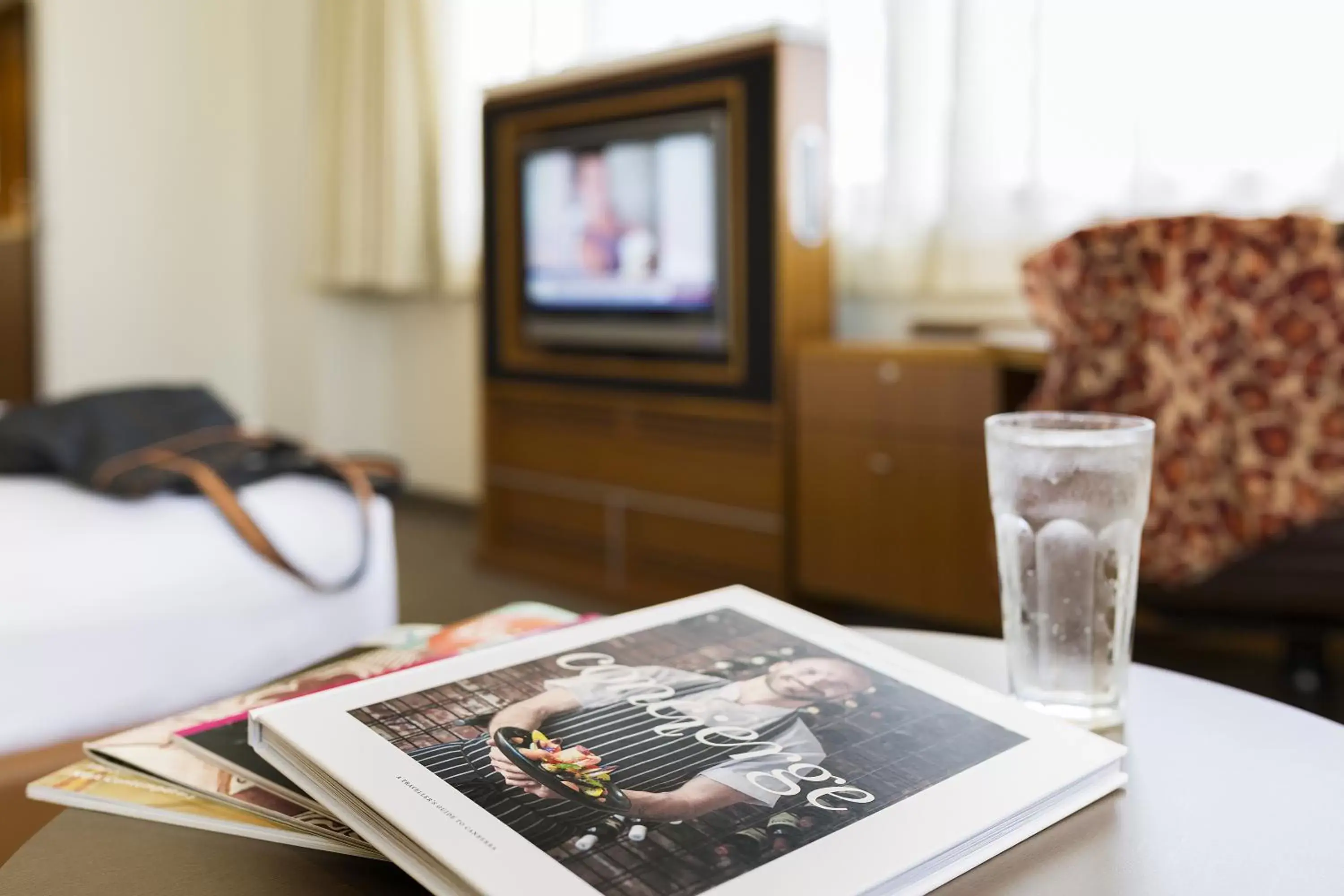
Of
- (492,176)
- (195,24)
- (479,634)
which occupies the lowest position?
(479,634)

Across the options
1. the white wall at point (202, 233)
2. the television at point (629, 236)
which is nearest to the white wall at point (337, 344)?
the white wall at point (202, 233)

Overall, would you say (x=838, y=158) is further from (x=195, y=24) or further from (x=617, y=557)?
(x=195, y=24)

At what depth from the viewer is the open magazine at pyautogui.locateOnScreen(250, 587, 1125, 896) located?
0.41m

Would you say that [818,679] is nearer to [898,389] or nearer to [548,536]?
[898,389]

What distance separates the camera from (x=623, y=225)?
2742 mm

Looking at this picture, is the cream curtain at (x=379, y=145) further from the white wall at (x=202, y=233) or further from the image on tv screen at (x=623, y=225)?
the image on tv screen at (x=623, y=225)

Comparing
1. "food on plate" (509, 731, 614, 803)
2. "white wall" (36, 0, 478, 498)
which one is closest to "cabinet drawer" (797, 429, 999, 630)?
"food on plate" (509, 731, 614, 803)

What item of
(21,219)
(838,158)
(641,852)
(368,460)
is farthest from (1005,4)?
(21,219)

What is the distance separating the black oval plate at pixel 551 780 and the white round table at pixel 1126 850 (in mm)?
62

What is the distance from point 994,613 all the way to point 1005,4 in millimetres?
1197

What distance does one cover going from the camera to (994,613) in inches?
83.4

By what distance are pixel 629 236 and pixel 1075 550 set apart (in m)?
2.22

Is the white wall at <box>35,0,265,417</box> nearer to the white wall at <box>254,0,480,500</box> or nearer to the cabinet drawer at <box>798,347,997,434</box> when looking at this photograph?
the white wall at <box>254,0,480,500</box>

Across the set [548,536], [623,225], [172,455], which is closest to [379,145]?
[623,225]
